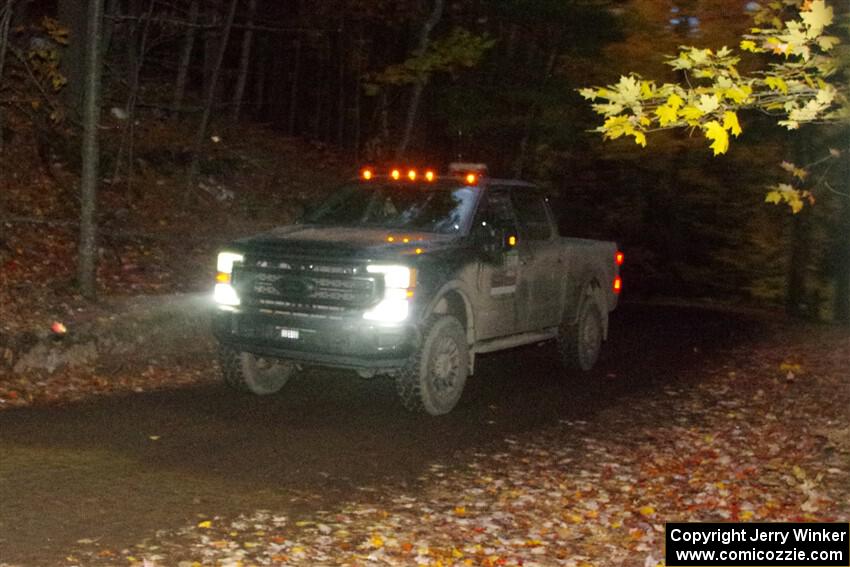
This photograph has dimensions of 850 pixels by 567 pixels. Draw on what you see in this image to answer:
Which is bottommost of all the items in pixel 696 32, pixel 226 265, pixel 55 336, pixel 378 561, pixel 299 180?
pixel 378 561

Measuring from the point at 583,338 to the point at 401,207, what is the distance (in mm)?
2931

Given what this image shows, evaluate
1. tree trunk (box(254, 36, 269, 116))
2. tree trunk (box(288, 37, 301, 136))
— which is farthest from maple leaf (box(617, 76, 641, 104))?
tree trunk (box(254, 36, 269, 116))

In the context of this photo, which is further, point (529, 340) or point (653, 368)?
point (653, 368)

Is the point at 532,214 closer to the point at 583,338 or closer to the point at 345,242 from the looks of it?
the point at 583,338

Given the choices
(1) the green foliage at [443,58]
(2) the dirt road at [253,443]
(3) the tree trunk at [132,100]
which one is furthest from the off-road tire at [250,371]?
(1) the green foliage at [443,58]

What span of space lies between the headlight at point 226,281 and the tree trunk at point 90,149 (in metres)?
2.80

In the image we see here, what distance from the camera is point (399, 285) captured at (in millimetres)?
9312

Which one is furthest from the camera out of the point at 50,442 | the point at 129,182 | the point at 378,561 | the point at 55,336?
the point at 129,182

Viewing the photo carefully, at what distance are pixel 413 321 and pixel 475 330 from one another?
1.09 meters

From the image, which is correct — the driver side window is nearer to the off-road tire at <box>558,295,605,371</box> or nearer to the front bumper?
the front bumper

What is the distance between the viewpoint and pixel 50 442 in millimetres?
8344

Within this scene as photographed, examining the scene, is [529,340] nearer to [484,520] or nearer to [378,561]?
[484,520]

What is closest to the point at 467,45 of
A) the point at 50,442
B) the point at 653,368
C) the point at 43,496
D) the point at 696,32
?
the point at 696,32

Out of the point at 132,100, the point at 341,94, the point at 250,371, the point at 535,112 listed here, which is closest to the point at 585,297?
the point at 250,371
